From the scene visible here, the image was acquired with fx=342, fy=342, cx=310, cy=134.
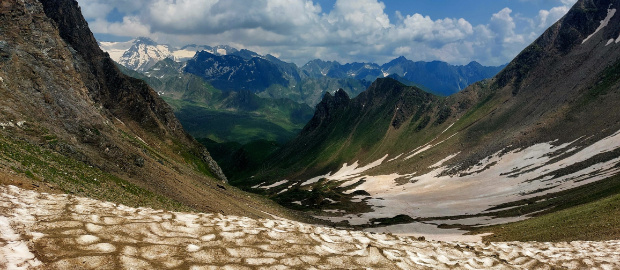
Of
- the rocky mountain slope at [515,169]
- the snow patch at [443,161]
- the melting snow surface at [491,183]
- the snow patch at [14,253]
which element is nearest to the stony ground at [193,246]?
the snow patch at [14,253]

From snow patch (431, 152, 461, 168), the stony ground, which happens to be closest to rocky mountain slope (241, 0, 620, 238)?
snow patch (431, 152, 461, 168)

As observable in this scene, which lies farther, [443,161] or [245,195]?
[443,161]

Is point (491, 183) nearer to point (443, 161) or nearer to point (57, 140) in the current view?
point (443, 161)

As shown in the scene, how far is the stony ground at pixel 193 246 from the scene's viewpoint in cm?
884

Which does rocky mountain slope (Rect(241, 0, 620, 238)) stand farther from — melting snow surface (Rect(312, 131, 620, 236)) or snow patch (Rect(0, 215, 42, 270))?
snow patch (Rect(0, 215, 42, 270))

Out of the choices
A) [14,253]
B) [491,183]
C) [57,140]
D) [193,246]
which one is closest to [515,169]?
[491,183]

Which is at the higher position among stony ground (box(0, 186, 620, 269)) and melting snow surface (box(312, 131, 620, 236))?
melting snow surface (box(312, 131, 620, 236))

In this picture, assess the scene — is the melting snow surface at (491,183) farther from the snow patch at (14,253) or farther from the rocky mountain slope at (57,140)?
the snow patch at (14,253)

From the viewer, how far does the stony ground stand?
348 inches

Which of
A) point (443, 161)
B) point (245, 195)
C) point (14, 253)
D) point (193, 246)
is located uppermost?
point (443, 161)

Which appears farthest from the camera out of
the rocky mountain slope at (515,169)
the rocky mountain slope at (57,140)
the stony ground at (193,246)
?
the rocky mountain slope at (515,169)

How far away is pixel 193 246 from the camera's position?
34.0ft

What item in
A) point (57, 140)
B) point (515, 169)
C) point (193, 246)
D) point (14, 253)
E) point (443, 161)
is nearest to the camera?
point (14, 253)

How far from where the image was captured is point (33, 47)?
65125mm
